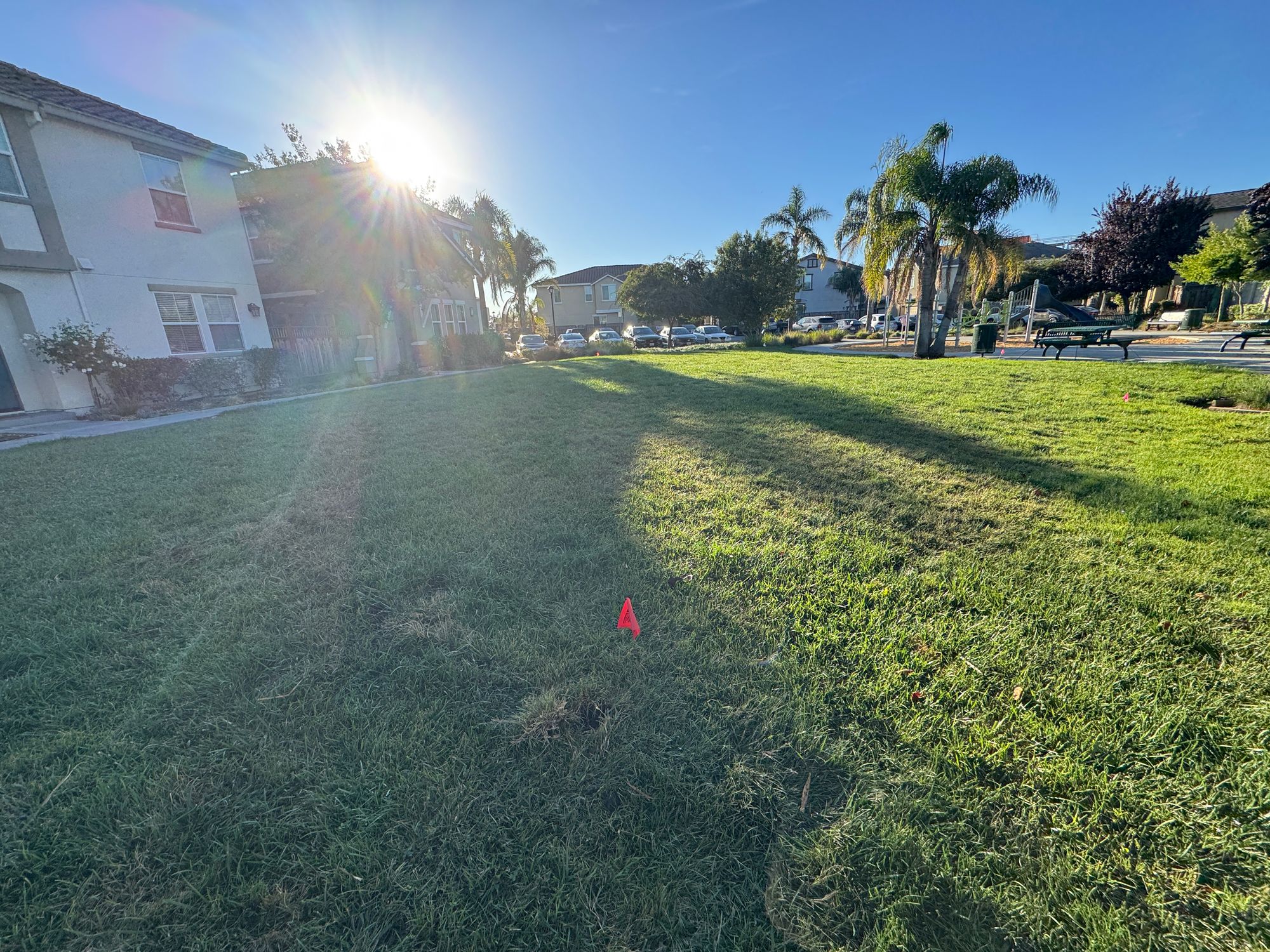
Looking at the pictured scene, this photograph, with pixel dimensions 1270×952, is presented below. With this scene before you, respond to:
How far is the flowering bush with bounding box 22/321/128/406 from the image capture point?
914cm

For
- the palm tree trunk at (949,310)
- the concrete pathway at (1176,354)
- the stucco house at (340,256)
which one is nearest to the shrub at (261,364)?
the stucco house at (340,256)

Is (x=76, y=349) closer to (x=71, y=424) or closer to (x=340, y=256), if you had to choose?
(x=71, y=424)

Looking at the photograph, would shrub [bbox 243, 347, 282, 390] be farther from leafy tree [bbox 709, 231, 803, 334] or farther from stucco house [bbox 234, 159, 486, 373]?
leafy tree [bbox 709, 231, 803, 334]

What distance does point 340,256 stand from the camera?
14469mm

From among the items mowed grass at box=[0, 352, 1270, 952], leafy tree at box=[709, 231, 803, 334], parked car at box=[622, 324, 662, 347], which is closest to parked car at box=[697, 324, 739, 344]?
parked car at box=[622, 324, 662, 347]

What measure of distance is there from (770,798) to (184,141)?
17622 millimetres

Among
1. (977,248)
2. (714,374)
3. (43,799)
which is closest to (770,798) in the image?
(43,799)

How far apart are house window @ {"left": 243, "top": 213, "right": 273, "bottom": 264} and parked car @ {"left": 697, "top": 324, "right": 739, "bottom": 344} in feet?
73.7

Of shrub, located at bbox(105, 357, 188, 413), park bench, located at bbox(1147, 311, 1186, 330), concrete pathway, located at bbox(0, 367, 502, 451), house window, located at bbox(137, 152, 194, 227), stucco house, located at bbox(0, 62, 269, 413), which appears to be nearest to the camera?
concrete pathway, located at bbox(0, 367, 502, 451)

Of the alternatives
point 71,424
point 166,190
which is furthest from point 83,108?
point 71,424

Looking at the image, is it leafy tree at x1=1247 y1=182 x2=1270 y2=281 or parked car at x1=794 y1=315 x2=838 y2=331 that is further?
parked car at x1=794 y1=315 x2=838 y2=331

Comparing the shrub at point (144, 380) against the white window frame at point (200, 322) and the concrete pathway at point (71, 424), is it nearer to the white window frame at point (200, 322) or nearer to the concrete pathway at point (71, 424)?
the concrete pathway at point (71, 424)

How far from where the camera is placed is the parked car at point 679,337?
31.9 metres

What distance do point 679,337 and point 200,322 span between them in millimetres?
26229
